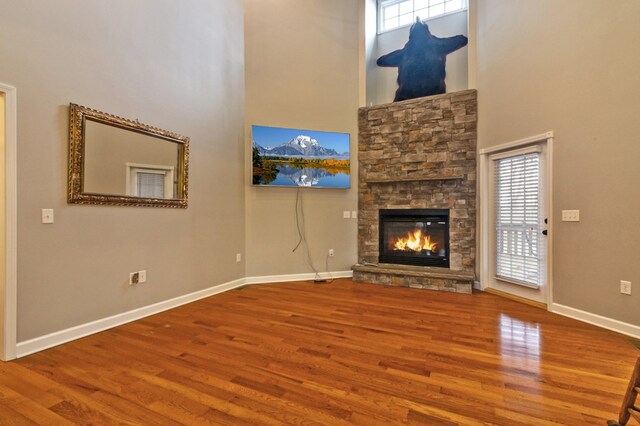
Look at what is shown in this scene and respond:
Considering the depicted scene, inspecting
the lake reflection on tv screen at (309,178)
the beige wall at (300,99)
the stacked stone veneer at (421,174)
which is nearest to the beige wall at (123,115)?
the beige wall at (300,99)

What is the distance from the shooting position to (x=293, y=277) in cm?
456

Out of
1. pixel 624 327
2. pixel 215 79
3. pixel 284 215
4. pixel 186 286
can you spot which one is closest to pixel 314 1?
pixel 215 79

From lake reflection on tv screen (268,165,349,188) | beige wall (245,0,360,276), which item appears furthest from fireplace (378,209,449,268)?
lake reflection on tv screen (268,165,349,188)

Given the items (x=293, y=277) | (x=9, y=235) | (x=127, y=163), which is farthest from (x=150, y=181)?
(x=293, y=277)

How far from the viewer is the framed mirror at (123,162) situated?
245 cm

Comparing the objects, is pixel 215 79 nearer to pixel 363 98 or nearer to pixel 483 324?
pixel 363 98

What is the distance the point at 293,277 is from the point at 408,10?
5.00m

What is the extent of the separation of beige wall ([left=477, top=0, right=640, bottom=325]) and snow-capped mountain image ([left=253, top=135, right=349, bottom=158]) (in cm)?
250

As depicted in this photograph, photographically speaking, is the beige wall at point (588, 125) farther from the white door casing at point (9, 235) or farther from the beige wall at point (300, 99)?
the white door casing at point (9, 235)

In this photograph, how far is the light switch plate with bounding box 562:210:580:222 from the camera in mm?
2941

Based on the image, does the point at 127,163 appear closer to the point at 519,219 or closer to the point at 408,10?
the point at 519,219

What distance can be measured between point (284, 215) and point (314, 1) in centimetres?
343

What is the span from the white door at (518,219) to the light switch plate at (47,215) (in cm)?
471

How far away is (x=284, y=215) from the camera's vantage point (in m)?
4.50
